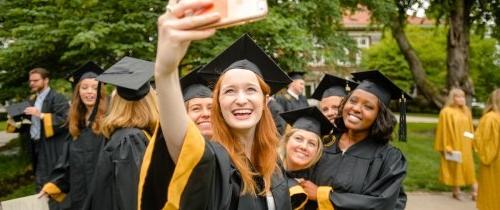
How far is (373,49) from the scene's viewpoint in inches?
1612

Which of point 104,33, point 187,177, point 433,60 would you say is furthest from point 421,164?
point 433,60

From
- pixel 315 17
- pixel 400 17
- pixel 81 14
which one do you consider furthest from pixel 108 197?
pixel 400 17

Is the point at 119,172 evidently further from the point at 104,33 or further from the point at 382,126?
the point at 104,33

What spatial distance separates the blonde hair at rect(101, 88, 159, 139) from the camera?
349cm

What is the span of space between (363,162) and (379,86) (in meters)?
0.64

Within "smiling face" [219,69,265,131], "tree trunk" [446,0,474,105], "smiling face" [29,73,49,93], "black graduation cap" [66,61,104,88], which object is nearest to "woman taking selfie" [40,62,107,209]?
"black graduation cap" [66,61,104,88]

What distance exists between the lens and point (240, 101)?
86.3 inches

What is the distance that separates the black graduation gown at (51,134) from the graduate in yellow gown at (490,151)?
5.98m

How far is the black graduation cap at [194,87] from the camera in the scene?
12.1ft

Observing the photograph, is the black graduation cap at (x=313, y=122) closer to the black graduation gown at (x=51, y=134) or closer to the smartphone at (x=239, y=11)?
the smartphone at (x=239, y=11)

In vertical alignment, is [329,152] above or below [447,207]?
above

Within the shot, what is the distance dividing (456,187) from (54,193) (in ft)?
22.7

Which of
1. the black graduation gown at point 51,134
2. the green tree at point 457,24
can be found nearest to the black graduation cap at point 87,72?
the black graduation gown at point 51,134

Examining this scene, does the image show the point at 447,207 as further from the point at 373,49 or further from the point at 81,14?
the point at 373,49
